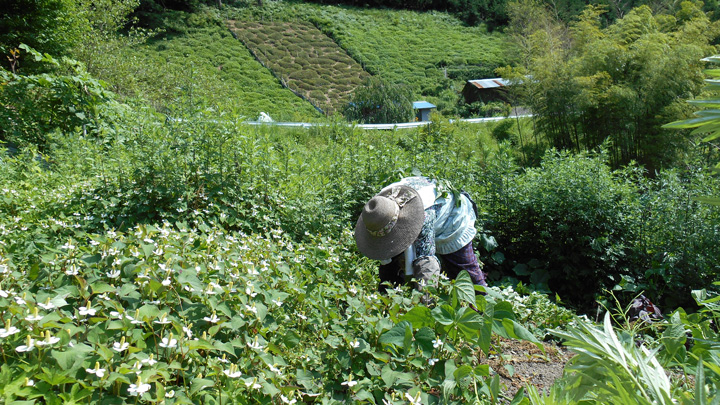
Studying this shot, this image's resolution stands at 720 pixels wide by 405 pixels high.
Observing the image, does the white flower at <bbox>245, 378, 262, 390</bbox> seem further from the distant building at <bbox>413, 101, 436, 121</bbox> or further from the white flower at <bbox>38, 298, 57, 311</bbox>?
the distant building at <bbox>413, 101, 436, 121</bbox>

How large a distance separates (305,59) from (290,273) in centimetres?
3018

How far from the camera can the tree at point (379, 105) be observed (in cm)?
1655

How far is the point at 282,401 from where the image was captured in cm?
150

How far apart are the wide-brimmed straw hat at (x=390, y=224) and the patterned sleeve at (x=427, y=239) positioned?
109mm

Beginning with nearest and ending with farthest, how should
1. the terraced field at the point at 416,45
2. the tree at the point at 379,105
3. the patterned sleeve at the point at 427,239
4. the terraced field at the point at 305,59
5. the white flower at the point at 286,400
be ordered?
the white flower at the point at 286,400 < the patterned sleeve at the point at 427,239 < the tree at the point at 379,105 < the terraced field at the point at 305,59 < the terraced field at the point at 416,45

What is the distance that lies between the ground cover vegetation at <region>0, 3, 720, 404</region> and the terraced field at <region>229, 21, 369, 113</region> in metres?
19.8

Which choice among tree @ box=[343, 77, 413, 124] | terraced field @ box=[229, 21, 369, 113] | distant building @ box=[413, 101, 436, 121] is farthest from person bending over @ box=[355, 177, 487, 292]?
terraced field @ box=[229, 21, 369, 113]

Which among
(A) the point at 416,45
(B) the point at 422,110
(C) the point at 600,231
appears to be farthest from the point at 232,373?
(A) the point at 416,45

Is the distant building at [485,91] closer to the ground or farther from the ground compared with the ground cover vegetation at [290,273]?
closer to the ground

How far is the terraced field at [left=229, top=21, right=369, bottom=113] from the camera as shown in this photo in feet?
87.4

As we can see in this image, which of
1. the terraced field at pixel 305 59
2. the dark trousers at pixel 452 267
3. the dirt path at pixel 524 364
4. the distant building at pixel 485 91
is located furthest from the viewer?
the terraced field at pixel 305 59

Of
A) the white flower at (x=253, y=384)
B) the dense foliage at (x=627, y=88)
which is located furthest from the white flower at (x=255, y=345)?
the dense foliage at (x=627, y=88)

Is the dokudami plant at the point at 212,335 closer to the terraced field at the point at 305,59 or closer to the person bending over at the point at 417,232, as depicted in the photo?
the person bending over at the point at 417,232

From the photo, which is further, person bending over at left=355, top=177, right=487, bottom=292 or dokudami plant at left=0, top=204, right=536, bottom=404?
person bending over at left=355, top=177, right=487, bottom=292
